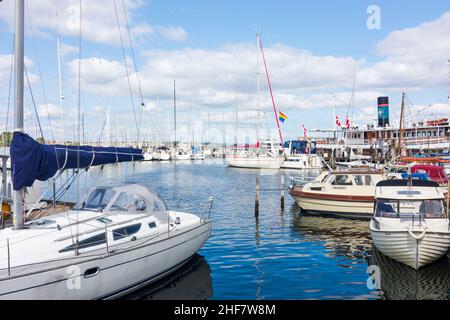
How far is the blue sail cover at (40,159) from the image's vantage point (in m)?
11.5

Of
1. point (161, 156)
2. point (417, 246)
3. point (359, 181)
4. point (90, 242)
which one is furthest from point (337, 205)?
point (161, 156)

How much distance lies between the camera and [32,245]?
10789mm

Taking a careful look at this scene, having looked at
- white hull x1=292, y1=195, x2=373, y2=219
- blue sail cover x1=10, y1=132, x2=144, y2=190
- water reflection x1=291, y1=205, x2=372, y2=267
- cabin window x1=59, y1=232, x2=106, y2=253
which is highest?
blue sail cover x1=10, y1=132, x2=144, y2=190

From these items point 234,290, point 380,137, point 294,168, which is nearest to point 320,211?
point 234,290

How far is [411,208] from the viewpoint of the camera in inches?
673

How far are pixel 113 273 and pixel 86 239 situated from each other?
4.28 feet

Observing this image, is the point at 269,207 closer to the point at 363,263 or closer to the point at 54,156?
the point at 363,263

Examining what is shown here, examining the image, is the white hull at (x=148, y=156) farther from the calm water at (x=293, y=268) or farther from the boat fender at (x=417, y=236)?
the boat fender at (x=417, y=236)

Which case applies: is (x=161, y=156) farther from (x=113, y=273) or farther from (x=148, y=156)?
(x=113, y=273)

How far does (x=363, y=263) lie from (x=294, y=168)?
207ft

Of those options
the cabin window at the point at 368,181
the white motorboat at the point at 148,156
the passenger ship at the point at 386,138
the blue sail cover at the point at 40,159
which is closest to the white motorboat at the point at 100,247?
the blue sail cover at the point at 40,159

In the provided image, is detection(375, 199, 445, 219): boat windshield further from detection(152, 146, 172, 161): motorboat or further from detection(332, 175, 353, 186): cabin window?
detection(152, 146, 172, 161): motorboat

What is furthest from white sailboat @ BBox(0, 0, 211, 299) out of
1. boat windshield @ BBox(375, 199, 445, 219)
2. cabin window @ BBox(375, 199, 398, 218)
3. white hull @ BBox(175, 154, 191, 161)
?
white hull @ BBox(175, 154, 191, 161)

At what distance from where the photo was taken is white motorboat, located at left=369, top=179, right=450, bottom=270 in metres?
14.4
